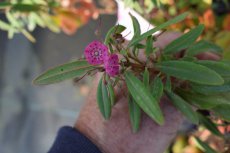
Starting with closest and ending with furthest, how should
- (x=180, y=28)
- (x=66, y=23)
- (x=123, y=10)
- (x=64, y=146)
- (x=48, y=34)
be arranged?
1. (x=64, y=146)
2. (x=123, y=10)
3. (x=180, y=28)
4. (x=66, y=23)
5. (x=48, y=34)

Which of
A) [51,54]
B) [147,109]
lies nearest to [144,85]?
[147,109]

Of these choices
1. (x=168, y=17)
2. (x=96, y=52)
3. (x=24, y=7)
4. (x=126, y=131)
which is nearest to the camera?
(x=96, y=52)

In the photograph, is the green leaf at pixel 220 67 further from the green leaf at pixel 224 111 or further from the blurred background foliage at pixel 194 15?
the blurred background foliage at pixel 194 15

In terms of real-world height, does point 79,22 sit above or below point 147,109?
above

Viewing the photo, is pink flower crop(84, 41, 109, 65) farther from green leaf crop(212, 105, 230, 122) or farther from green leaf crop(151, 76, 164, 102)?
green leaf crop(212, 105, 230, 122)

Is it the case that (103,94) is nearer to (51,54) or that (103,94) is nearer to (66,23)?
(66,23)

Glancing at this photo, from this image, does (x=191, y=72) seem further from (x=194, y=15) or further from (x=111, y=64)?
(x=194, y=15)

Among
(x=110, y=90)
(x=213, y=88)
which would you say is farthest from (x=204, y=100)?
(x=110, y=90)
